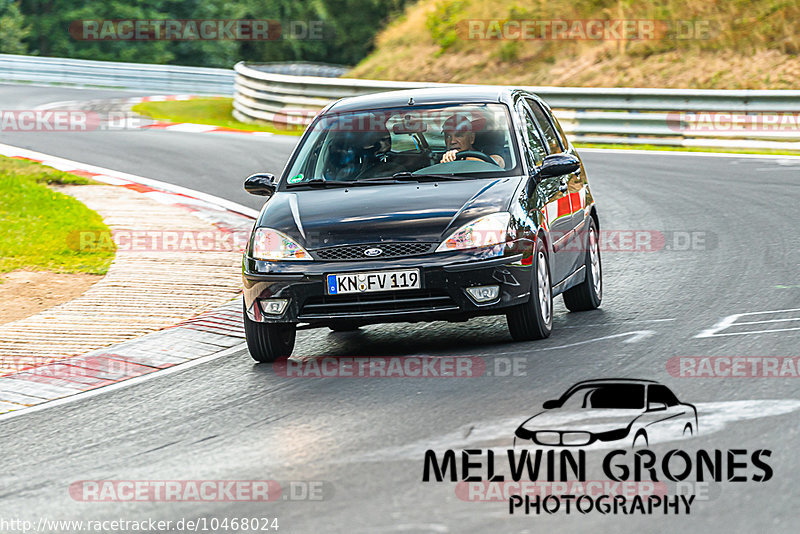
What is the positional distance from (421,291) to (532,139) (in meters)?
2.03

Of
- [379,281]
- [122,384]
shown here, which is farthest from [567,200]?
[122,384]

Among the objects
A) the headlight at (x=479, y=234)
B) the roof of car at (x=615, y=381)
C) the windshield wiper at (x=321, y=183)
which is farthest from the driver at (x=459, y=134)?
the roof of car at (x=615, y=381)

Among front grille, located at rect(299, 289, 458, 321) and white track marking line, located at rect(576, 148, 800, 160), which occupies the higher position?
front grille, located at rect(299, 289, 458, 321)

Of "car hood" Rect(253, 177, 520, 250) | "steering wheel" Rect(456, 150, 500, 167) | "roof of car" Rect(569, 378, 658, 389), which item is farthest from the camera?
"steering wheel" Rect(456, 150, 500, 167)

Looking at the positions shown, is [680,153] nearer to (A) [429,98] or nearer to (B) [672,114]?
(B) [672,114]

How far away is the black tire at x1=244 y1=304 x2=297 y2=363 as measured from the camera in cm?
812

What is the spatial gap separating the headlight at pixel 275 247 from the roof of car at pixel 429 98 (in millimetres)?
1600

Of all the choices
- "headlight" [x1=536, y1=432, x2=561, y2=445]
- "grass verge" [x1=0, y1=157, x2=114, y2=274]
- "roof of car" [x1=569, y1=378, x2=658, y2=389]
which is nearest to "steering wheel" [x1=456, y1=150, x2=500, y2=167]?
"roof of car" [x1=569, y1=378, x2=658, y2=389]

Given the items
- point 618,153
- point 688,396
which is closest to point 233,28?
point 618,153

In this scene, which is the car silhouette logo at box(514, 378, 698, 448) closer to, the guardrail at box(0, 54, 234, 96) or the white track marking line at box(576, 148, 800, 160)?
the white track marking line at box(576, 148, 800, 160)

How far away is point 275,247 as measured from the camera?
311 inches

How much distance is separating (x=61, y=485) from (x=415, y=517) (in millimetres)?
1956

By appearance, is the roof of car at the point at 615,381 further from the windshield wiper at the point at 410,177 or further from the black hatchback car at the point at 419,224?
the windshield wiper at the point at 410,177

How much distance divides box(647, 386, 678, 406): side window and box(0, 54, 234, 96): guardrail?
36.5 metres
